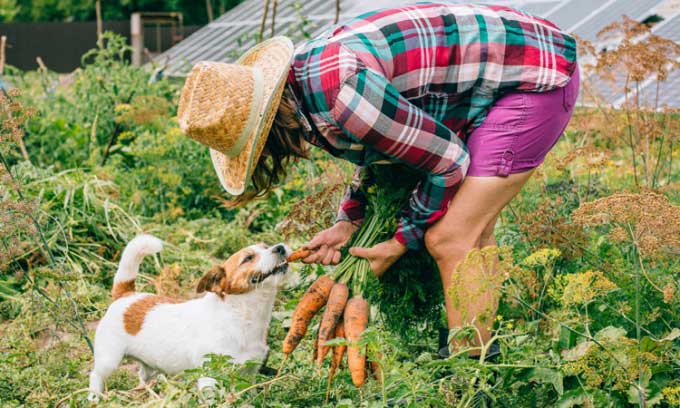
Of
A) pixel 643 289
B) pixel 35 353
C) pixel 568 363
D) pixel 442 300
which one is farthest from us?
pixel 35 353

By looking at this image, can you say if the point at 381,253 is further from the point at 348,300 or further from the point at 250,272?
the point at 250,272

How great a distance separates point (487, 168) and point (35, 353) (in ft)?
7.90

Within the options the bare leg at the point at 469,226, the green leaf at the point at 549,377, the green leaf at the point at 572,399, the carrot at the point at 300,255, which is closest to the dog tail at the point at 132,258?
the carrot at the point at 300,255

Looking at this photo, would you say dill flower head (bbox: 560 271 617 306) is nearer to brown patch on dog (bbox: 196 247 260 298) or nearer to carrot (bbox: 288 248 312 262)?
carrot (bbox: 288 248 312 262)

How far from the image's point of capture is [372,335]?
8.73 feet

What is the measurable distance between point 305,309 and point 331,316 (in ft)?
0.49

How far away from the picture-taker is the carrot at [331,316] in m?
3.09

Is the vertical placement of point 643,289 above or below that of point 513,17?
below

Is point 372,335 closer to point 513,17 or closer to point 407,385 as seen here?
point 407,385

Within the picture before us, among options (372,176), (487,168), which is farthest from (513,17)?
(372,176)

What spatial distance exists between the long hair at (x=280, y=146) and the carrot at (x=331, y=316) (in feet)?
1.49

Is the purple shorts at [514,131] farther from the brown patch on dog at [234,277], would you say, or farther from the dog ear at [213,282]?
the dog ear at [213,282]

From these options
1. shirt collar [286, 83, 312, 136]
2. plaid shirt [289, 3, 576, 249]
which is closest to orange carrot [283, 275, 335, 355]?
plaid shirt [289, 3, 576, 249]

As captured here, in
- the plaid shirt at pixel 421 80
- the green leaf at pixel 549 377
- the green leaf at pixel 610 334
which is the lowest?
the green leaf at pixel 610 334
